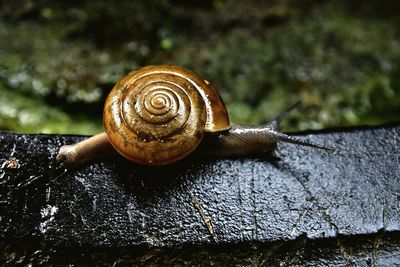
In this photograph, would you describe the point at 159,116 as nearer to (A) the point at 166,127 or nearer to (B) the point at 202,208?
(A) the point at 166,127

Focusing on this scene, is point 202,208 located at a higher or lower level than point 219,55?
lower

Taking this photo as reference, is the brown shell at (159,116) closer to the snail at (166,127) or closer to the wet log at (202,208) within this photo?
the snail at (166,127)

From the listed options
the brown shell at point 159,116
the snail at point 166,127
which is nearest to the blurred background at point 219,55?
the snail at point 166,127

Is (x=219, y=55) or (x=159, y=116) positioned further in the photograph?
(x=219, y=55)

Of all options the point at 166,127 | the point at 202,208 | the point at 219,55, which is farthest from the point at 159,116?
the point at 219,55

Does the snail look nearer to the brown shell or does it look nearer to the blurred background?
the brown shell

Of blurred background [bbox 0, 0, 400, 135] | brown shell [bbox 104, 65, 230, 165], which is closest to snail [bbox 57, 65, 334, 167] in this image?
brown shell [bbox 104, 65, 230, 165]

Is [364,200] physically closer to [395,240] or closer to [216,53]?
[395,240]
